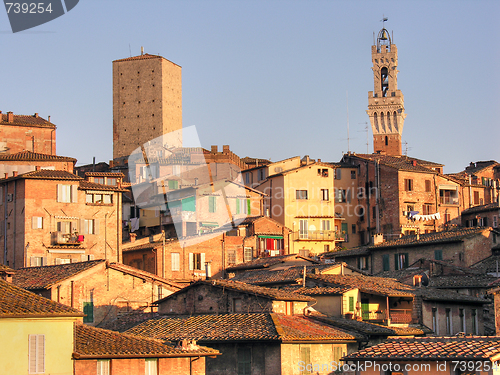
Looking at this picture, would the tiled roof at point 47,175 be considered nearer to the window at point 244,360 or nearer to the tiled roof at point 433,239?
the tiled roof at point 433,239

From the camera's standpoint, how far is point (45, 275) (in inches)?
1561


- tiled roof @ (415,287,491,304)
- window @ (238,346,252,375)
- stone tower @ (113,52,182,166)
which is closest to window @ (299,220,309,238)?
tiled roof @ (415,287,491,304)

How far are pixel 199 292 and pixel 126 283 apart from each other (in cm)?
557

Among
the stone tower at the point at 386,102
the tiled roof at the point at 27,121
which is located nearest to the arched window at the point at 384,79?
the stone tower at the point at 386,102

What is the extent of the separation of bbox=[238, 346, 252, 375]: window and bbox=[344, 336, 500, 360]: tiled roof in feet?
15.7

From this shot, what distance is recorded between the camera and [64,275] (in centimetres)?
3862

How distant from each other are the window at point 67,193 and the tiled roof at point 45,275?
37.4 ft

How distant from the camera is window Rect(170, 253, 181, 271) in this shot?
2068 inches

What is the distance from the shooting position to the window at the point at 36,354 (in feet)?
74.4

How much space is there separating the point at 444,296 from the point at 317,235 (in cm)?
2915

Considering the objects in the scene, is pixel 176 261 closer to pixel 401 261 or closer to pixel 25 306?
pixel 401 261

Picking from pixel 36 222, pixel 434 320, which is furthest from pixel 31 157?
pixel 434 320

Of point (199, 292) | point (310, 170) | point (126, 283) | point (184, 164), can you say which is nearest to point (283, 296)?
point (199, 292)

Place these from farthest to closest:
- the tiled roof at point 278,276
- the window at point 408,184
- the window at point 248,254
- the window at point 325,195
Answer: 1. the window at point 325,195
2. the window at point 408,184
3. the window at point 248,254
4. the tiled roof at point 278,276
